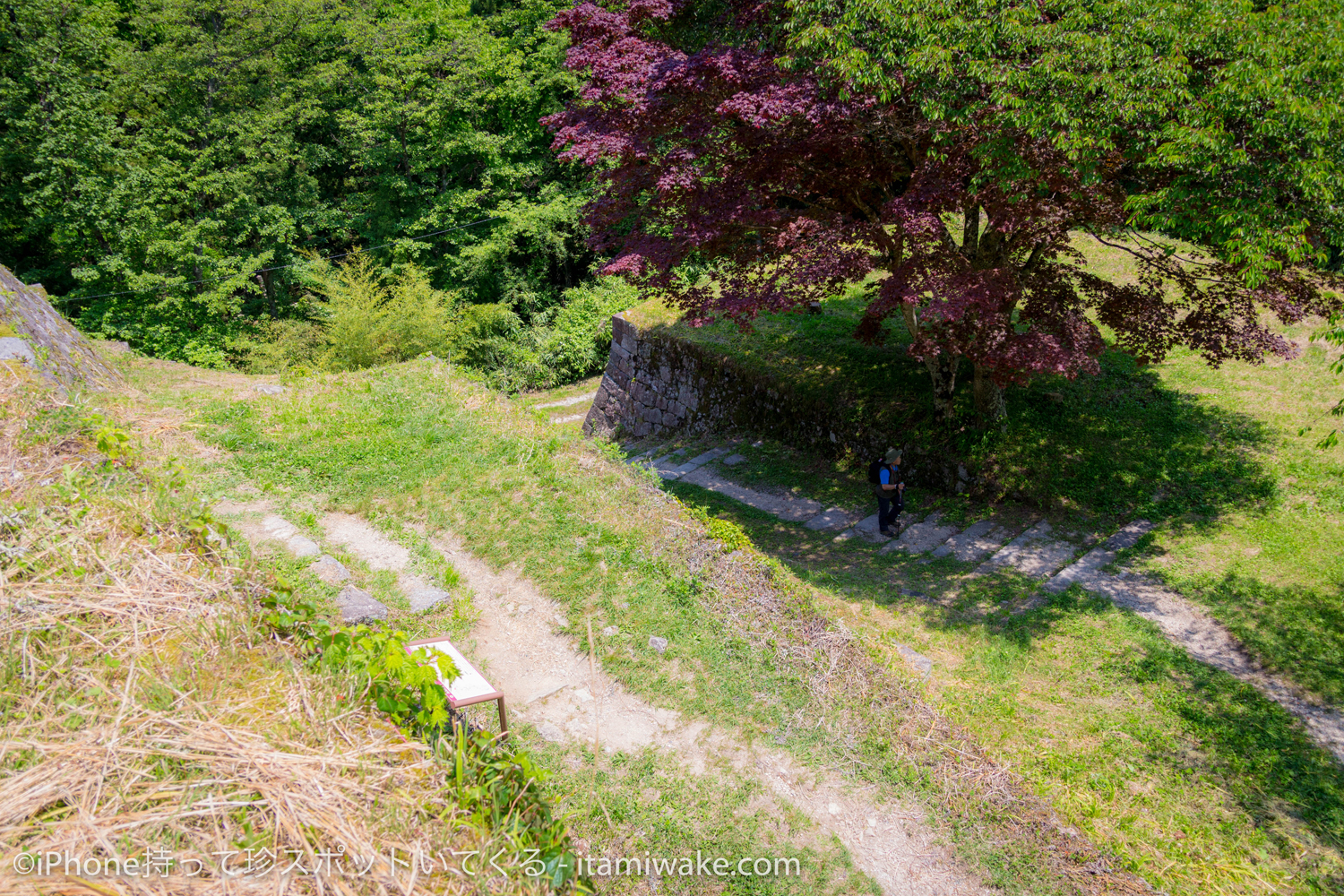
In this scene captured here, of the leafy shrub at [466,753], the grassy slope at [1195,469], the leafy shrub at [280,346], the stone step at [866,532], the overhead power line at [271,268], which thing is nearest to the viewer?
the leafy shrub at [466,753]

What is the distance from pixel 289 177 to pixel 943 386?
20.9m

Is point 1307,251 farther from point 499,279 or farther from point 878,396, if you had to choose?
point 499,279

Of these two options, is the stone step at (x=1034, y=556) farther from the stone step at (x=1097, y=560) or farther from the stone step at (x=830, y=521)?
the stone step at (x=830, y=521)

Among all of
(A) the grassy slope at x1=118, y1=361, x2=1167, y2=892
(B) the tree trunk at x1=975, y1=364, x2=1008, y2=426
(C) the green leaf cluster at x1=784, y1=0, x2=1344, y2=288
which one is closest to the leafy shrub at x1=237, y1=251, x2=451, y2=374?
(A) the grassy slope at x1=118, y1=361, x2=1167, y2=892

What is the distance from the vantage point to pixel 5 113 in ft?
55.4

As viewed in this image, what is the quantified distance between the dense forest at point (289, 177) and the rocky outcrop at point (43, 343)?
7.45m

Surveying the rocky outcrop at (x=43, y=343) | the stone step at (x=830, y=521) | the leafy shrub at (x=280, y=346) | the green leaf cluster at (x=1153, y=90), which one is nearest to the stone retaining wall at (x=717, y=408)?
the stone step at (x=830, y=521)

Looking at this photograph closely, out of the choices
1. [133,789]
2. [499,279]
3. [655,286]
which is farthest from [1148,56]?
[499,279]

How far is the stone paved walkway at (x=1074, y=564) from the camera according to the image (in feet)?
18.3

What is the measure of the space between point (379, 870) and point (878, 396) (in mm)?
8500

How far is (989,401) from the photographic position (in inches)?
346

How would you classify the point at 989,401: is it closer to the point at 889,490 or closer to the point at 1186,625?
the point at 889,490

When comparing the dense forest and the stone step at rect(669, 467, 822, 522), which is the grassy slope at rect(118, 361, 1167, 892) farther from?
the dense forest

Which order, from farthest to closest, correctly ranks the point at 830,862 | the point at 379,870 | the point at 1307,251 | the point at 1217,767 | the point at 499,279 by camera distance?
1. the point at 499,279
2. the point at 1307,251
3. the point at 1217,767
4. the point at 830,862
5. the point at 379,870
